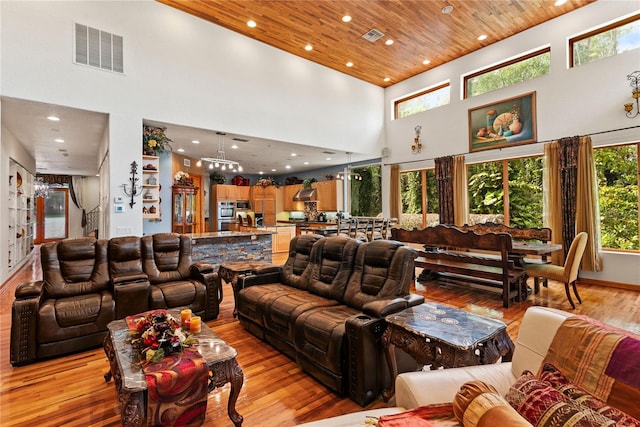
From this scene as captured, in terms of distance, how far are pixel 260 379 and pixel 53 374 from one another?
190cm

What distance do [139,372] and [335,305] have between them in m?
1.70

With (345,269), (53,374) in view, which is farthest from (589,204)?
(53,374)

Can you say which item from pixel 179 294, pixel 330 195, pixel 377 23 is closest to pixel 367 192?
pixel 330 195

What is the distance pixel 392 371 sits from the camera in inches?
85.0

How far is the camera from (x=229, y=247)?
5.98 m

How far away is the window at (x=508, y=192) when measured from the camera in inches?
257

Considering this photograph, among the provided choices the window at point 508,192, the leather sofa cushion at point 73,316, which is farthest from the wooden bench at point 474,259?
the leather sofa cushion at point 73,316

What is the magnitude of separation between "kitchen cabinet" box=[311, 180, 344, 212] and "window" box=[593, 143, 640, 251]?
21.5 ft

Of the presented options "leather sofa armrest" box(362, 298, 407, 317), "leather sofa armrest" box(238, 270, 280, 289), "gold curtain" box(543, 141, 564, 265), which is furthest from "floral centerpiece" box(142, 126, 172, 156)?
"gold curtain" box(543, 141, 564, 265)

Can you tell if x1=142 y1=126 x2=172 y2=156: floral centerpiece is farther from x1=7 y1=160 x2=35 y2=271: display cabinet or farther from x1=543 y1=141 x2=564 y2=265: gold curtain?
x1=543 y1=141 x2=564 y2=265: gold curtain

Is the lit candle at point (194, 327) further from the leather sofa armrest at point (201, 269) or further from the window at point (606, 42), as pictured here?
the window at point (606, 42)

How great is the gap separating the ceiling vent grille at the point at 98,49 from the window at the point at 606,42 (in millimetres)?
8327

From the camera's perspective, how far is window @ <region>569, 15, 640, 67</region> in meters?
5.21

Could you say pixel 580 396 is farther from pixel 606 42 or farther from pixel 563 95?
pixel 606 42
